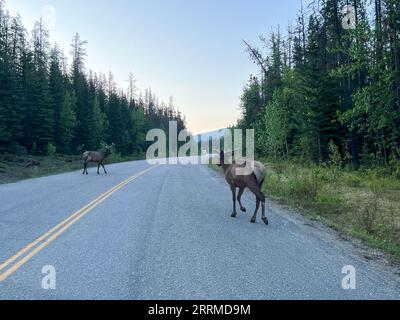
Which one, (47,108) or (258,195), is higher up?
(47,108)

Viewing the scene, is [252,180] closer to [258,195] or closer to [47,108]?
[258,195]

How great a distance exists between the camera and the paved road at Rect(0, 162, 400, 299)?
4344 millimetres

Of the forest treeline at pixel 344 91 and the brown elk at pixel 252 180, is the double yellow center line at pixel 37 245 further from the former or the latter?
the forest treeline at pixel 344 91

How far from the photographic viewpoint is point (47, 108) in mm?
44594

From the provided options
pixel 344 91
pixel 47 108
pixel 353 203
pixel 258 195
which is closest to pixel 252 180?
pixel 258 195

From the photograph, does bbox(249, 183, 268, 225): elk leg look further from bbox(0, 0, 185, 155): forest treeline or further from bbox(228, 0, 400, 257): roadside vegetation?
bbox(0, 0, 185, 155): forest treeline

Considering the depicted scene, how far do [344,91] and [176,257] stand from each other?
80.7ft

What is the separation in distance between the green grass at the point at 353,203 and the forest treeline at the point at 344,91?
318 cm

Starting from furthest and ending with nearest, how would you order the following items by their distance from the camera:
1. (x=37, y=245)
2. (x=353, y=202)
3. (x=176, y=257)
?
1. (x=353, y=202)
2. (x=37, y=245)
3. (x=176, y=257)

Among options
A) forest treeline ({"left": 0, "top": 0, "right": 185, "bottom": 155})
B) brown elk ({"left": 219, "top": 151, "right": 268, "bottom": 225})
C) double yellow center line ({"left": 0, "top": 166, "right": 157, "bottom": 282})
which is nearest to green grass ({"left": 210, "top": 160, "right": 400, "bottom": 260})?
brown elk ({"left": 219, "top": 151, "right": 268, "bottom": 225})

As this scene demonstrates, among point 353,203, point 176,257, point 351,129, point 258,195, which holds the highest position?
point 351,129
